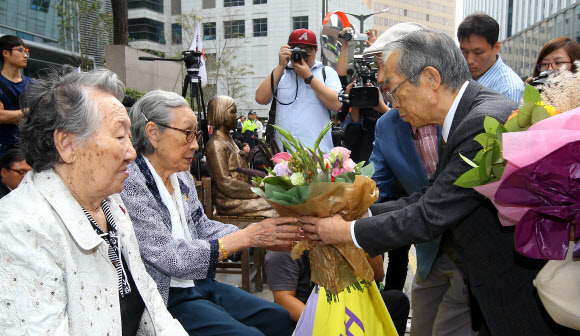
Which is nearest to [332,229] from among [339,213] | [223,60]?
[339,213]

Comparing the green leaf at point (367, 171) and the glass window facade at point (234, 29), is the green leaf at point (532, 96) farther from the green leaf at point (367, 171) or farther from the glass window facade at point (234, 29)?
the glass window facade at point (234, 29)

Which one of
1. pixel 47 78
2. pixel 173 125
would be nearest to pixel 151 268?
pixel 173 125

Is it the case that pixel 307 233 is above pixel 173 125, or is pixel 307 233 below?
below

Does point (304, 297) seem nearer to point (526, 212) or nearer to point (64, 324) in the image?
point (64, 324)

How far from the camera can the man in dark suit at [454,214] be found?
168cm

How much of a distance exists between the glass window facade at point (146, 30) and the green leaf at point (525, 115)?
47649 mm

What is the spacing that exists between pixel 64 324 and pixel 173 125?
131 centimetres

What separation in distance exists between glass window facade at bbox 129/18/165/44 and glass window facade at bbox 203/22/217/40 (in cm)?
850

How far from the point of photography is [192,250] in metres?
2.33

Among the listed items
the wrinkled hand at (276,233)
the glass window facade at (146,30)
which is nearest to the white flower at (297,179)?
the wrinkled hand at (276,233)

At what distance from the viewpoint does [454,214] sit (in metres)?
1.93

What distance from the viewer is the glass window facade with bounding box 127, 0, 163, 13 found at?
44.9 meters

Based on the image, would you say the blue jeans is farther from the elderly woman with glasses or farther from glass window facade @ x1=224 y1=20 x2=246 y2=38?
glass window facade @ x1=224 y1=20 x2=246 y2=38

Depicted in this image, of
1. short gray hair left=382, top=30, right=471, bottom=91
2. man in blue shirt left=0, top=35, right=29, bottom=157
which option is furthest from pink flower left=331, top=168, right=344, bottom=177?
man in blue shirt left=0, top=35, right=29, bottom=157
